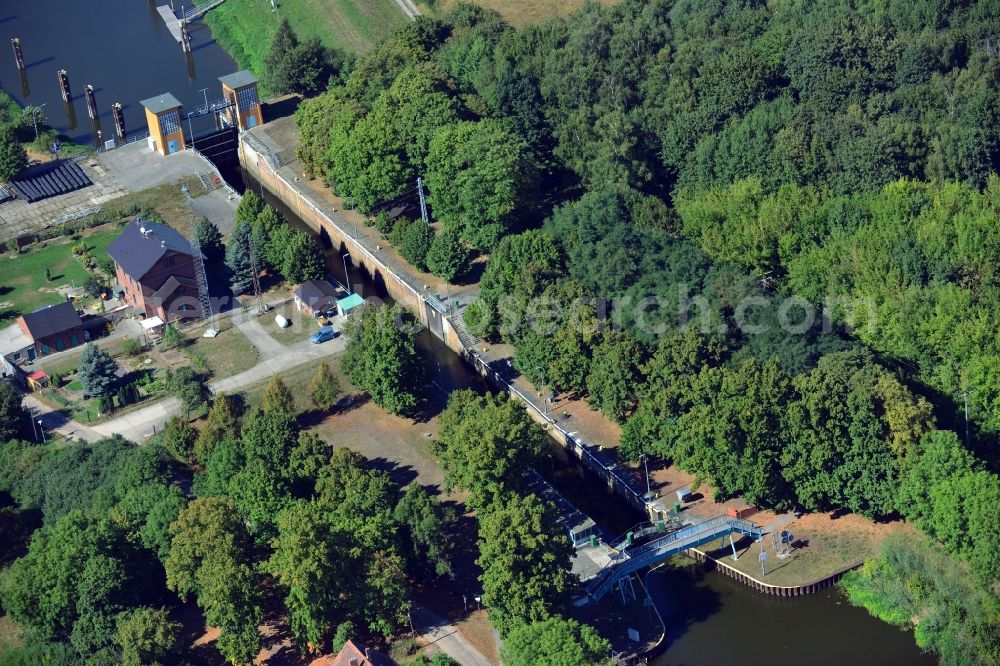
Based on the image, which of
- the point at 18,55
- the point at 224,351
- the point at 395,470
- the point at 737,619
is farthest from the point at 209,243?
the point at 737,619

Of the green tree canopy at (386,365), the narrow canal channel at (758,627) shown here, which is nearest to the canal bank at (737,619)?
the narrow canal channel at (758,627)

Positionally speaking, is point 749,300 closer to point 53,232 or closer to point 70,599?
point 70,599

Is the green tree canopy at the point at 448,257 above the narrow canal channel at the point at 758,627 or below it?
above

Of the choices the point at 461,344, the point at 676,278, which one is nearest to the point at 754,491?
the point at 676,278

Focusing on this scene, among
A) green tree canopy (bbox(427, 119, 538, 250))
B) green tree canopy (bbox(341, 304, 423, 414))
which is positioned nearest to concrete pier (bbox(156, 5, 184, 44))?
green tree canopy (bbox(427, 119, 538, 250))

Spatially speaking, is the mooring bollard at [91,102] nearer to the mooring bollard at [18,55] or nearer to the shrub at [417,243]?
the mooring bollard at [18,55]

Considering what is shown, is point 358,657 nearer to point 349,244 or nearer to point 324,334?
point 324,334
